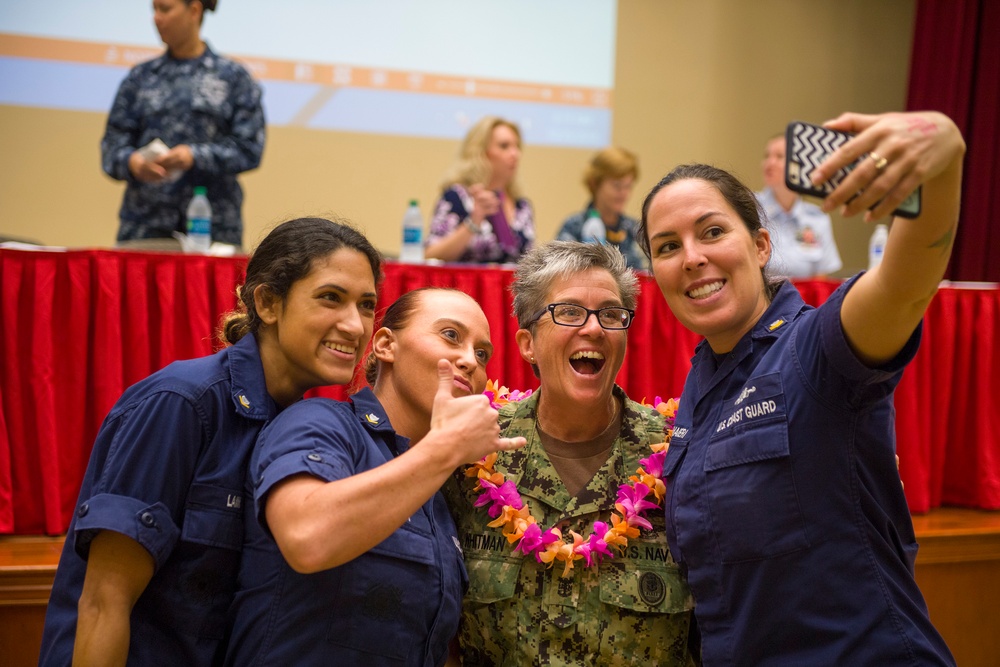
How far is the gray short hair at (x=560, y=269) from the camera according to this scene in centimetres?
224

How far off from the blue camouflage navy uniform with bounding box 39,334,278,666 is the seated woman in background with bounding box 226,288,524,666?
64 millimetres

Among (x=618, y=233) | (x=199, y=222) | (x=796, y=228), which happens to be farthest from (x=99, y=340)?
(x=796, y=228)

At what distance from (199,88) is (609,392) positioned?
2.74 meters

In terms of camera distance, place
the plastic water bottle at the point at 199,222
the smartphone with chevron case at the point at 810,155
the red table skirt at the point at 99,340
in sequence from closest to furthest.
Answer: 1. the smartphone with chevron case at the point at 810,155
2. the red table skirt at the point at 99,340
3. the plastic water bottle at the point at 199,222

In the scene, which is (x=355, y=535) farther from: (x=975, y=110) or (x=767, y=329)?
(x=975, y=110)

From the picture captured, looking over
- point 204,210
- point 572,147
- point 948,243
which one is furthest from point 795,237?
point 948,243

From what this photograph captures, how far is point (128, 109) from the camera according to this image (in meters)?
4.05

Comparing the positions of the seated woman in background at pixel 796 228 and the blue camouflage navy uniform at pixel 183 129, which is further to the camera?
the seated woman in background at pixel 796 228

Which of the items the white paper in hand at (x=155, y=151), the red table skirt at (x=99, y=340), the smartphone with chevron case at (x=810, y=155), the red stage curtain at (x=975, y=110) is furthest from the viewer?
the red stage curtain at (x=975, y=110)

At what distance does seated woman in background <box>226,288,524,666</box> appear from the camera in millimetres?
1384

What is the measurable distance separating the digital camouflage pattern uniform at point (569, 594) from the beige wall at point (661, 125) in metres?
4.38

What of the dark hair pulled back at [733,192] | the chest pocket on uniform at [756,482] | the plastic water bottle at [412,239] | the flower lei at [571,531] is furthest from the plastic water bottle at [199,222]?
the chest pocket on uniform at [756,482]

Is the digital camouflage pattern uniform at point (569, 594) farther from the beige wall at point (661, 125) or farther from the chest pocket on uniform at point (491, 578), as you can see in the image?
the beige wall at point (661, 125)

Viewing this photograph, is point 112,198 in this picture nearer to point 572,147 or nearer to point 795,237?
point 572,147
